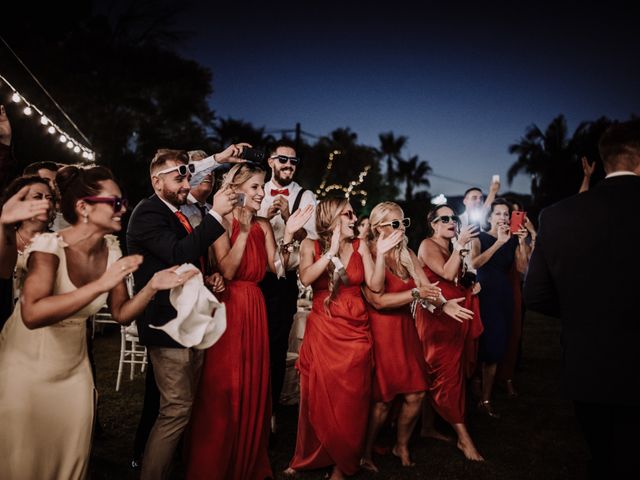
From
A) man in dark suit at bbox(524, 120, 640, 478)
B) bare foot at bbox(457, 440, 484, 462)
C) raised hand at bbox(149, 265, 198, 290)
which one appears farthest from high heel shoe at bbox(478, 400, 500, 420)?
raised hand at bbox(149, 265, 198, 290)

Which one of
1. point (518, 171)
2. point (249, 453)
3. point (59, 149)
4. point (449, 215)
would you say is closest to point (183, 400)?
point (249, 453)

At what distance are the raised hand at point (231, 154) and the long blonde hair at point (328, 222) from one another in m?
0.78

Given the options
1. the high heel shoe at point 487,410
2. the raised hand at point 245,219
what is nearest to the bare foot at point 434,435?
the high heel shoe at point 487,410

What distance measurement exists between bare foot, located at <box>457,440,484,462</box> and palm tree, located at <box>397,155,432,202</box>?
51096 millimetres

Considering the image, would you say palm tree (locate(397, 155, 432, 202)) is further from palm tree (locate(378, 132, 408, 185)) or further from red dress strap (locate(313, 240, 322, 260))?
red dress strap (locate(313, 240, 322, 260))

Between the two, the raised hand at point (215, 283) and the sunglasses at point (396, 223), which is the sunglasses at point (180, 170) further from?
the sunglasses at point (396, 223)

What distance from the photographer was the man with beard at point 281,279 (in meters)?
4.22

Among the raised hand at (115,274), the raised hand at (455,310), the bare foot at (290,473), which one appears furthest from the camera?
the raised hand at (455,310)

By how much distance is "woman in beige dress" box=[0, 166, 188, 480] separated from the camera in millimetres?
2072

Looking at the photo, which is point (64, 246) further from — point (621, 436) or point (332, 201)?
point (621, 436)

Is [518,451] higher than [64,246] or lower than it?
lower

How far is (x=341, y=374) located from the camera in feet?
11.8

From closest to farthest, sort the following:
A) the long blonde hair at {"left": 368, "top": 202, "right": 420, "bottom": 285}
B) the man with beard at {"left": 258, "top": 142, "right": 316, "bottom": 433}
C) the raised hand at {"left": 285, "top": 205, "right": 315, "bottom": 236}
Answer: the raised hand at {"left": 285, "top": 205, "right": 315, "bottom": 236} < the long blonde hair at {"left": 368, "top": 202, "right": 420, "bottom": 285} < the man with beard at {"left": 258, "top": 142, "right": 316, "bottom": 433}

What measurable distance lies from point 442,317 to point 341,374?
1287 mm
